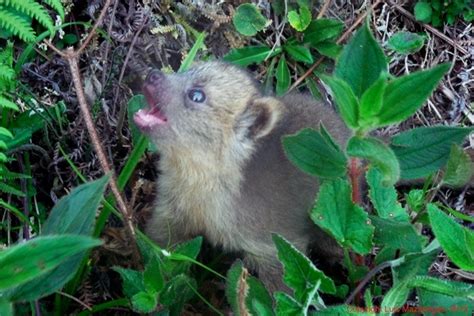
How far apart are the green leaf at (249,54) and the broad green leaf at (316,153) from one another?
1.70 m

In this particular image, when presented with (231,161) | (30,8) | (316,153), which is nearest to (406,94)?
(316,153)

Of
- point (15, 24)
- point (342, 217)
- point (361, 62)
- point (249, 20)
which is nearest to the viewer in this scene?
point (361, 62)

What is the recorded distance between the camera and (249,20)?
4551mm

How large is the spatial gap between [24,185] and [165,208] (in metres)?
0.72

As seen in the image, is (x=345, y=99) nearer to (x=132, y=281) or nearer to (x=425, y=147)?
(x=425, y=147)

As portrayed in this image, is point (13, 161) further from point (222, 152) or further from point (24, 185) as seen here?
point (222, 152)

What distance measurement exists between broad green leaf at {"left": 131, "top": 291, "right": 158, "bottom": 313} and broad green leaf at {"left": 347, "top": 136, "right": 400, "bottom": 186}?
1.03 m

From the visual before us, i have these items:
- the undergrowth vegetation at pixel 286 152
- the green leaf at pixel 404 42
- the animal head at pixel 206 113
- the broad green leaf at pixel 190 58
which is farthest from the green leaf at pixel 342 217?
the green leaf at pixel 404 42

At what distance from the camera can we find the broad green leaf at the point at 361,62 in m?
2.62

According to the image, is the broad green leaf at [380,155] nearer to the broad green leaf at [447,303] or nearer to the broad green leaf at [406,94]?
the broad green leaf at [406,94]

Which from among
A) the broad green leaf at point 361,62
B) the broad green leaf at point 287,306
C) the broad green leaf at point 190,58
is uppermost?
the broad green leaf at point 361,62

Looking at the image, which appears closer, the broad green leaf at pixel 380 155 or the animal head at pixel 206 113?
the broad green leaf at pixel 380 155

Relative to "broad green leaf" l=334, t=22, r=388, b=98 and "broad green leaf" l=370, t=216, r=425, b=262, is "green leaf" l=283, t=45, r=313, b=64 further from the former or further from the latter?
"broad green leaf" l=334, t=22, r=388, b=98

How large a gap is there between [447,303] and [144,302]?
4.00 feet
